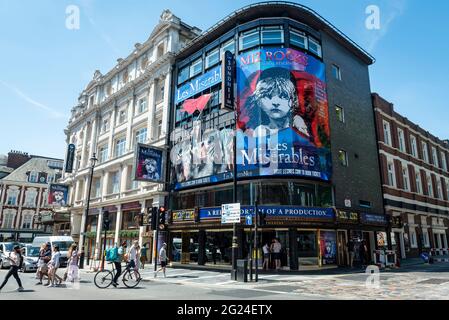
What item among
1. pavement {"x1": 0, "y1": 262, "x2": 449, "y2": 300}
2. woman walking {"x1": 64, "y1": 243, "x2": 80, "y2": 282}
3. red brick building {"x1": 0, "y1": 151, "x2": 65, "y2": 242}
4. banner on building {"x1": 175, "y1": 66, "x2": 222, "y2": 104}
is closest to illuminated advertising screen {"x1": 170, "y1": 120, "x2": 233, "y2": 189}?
banner on building {"x1": 175, "y1": 66, "x2": 222, "y2": 104}

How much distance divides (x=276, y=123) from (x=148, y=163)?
11226 millimetres

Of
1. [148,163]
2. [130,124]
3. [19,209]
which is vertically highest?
[130,124]

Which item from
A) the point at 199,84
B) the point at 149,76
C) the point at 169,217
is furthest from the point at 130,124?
the point at 169,217

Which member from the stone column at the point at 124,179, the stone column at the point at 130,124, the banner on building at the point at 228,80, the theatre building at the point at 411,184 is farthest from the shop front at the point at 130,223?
the theatre building at the point at 411,184

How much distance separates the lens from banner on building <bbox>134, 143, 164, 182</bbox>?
2522cm

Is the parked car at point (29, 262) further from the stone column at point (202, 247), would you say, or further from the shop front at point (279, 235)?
the stone column at point (202, 247)

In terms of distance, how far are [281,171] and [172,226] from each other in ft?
33.0

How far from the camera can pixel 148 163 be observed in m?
25.9

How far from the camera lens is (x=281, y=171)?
19.5 meters

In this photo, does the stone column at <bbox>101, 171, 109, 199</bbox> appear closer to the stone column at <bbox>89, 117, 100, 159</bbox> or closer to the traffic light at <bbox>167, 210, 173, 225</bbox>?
the stone column at <bbox>89, 117, 100, 159</bbox>

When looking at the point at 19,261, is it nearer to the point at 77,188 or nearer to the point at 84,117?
the point at 77,188

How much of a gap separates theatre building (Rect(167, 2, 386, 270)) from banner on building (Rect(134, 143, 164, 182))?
1.11 m

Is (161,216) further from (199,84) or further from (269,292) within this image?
(199,84)

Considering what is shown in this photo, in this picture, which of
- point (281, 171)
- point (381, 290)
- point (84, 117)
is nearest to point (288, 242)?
point (281, 171)
